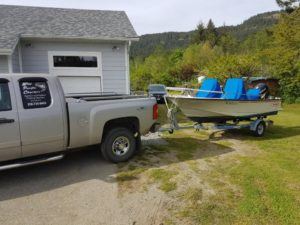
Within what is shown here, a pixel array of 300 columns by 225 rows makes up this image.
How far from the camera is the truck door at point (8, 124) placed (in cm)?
511

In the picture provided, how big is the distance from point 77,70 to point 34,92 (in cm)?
603

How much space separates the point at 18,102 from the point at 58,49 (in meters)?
6.38

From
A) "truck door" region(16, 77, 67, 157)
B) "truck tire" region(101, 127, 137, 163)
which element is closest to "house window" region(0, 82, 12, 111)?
"truck door" region(16, 77, 67, 157)

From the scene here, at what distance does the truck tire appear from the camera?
21.3 ft

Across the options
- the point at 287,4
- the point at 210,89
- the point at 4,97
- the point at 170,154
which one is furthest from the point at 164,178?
the point at 287,4

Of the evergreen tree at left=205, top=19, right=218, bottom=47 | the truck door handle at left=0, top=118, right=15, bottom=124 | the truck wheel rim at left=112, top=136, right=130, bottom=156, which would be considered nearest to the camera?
the truck door handle at left=0, top=118, right=15, bottom=124

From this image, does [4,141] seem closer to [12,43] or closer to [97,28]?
[12,43]

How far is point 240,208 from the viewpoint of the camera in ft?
15.0

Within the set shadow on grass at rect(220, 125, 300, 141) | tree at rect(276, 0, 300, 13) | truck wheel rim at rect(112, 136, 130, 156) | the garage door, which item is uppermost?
tree at rect(276, 0, 300, 13)

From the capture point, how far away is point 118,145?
670 cm

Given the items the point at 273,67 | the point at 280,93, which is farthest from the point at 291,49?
the point at 280,93

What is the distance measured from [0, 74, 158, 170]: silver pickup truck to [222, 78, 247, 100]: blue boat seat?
13.2 feet

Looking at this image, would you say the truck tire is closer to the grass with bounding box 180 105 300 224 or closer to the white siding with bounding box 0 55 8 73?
the grass with bounding box 180 105 300 224

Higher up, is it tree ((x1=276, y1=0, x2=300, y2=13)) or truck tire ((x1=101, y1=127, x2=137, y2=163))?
tree ((x1=276, y1=0, x2=300, y2=13))
